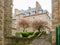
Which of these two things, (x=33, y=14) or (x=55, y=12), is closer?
(x=55, y=12)

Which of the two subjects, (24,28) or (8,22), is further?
(24,28)

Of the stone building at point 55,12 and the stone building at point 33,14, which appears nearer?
the stone building at point 55,12

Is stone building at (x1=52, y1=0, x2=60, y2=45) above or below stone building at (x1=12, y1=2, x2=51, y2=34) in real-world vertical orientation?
below

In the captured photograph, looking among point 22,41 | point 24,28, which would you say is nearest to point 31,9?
point 24,28

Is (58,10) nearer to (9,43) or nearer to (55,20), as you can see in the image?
(55,20)

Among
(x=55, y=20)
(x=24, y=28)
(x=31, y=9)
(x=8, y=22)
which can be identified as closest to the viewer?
(x=55, y=20)

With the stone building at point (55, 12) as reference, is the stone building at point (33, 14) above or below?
above

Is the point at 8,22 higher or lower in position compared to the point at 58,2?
lower

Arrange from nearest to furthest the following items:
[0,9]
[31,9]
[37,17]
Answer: [0,9] → [37,17] → [31,9]

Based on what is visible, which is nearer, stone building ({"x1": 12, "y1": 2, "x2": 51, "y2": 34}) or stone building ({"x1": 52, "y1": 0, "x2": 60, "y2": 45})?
stone building ({"x1": 52, "y1": 0, "x2": 60, "y2": 45})

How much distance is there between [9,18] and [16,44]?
182 cm

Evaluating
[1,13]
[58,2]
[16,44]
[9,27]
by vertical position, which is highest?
[58,2]

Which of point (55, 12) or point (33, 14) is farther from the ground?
point (33, 14)

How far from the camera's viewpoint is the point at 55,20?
867cm
